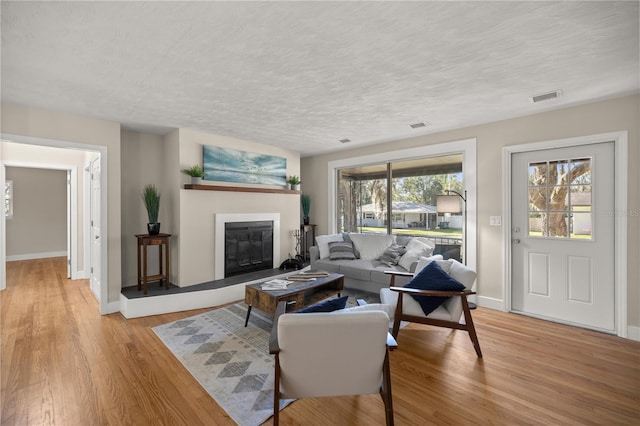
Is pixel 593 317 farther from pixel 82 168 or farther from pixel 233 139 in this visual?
pixel 82 168

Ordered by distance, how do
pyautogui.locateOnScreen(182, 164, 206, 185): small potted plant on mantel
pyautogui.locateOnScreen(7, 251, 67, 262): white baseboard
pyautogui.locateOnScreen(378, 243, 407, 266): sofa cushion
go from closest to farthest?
pyautogui.locateOnScreen(182, 164, 206, 185): small potted plant on mantel, pyautogui.locateOnScreen(378, 243, 407, 266): sofa cushion, pyautogui.locateOnScreen(7, 251, 67, 262): white baseboard

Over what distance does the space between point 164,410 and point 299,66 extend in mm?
2673

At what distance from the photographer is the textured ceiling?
1.65 m

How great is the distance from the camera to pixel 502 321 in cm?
338

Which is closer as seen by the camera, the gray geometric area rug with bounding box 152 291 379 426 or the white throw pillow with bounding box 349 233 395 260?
the gray geometric area rug with bounding box 152 291 379 426

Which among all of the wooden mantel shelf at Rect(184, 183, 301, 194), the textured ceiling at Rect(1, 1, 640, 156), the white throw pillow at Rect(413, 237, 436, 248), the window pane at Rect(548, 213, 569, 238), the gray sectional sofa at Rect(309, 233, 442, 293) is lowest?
the gray sectional sofa at Rect(309, 233, 442, 293)

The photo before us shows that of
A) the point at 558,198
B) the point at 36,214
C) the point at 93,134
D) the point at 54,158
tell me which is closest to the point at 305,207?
the point at 93,134

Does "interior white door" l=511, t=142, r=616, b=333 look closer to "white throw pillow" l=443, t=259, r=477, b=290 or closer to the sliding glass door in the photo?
the sliding glass door

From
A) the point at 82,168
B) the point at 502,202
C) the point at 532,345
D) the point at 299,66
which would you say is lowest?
the point at 532,345

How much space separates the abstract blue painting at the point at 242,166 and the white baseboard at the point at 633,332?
4.92 meters

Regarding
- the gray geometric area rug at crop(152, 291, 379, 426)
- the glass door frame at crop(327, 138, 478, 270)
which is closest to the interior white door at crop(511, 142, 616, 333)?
the glass door frame at crop(327, 138, 478, 270)

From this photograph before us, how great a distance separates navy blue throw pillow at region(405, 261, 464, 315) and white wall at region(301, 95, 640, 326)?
4.95 feet

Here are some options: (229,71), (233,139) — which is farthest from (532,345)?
(233,139)

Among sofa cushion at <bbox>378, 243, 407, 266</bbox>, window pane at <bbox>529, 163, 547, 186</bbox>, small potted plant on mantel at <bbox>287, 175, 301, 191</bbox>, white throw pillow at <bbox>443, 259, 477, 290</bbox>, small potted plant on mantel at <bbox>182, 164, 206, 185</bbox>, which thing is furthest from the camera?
small potted plant on mantel at <bbox>287, 175, 301, 191</bbox>
